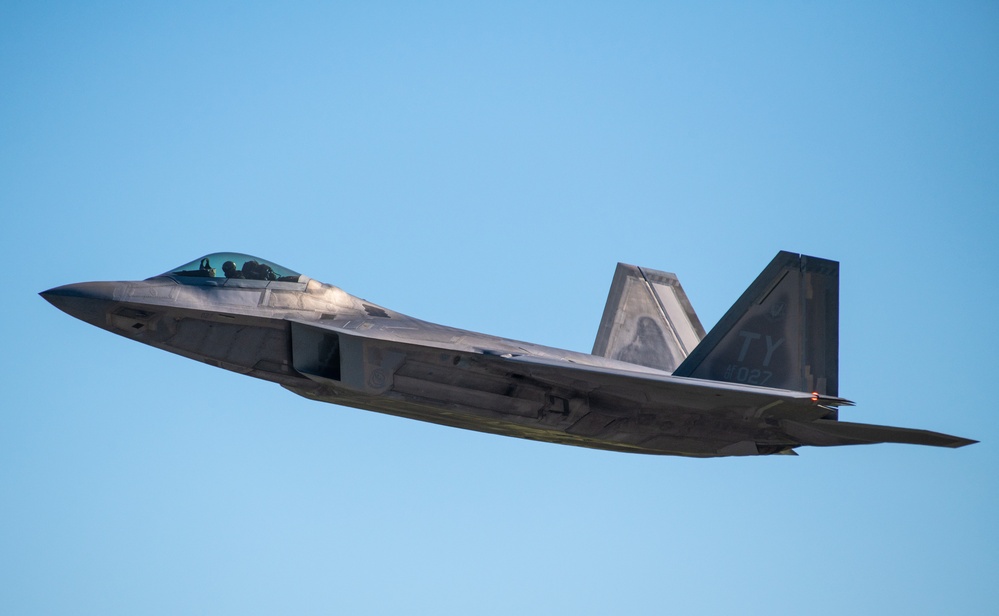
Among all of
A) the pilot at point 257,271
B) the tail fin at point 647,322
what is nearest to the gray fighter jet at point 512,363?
the pilot at point 257,271

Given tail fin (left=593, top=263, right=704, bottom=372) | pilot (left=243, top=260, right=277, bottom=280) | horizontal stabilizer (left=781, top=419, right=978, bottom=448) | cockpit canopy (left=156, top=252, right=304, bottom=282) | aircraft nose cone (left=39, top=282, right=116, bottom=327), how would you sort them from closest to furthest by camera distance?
aircraft nose cone (left=39, top=282, right=116, bottom=327), cockpit canopy (left=156, top=252, right=304, bottom=282), pilot (left=243, top=260, right=277, bottom=280), horizontal stabilizer (left=781, top=419, right=978, bottom=448), tail fin (left=593, top=263, right=704, bottom=372)

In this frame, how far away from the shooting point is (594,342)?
1026 inches

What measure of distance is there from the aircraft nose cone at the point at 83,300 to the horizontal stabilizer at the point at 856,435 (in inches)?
430

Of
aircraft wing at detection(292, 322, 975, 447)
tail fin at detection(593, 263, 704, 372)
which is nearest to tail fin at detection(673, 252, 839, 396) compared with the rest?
aircraft wing at detection(292, 322, 975, 447)

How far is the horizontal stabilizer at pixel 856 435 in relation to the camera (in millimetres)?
18439

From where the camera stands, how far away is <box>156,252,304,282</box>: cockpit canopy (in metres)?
18.0

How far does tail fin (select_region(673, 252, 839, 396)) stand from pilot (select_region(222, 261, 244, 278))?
7.80 metres

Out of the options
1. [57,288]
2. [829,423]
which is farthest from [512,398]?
[57,288]

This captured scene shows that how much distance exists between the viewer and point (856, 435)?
19.4 metres

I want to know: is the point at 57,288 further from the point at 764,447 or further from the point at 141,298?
the point at 764,447

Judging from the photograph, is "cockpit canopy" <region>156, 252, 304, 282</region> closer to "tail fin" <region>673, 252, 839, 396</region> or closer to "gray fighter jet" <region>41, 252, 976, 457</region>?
"gray fighter jet" <region>41, 252, 976, 457</region>

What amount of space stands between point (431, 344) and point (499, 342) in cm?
146

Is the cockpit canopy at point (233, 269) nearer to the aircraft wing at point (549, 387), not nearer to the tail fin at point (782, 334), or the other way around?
the aircraft wing at point (549, 387)

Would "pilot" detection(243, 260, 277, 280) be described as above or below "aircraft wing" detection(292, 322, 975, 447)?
above
